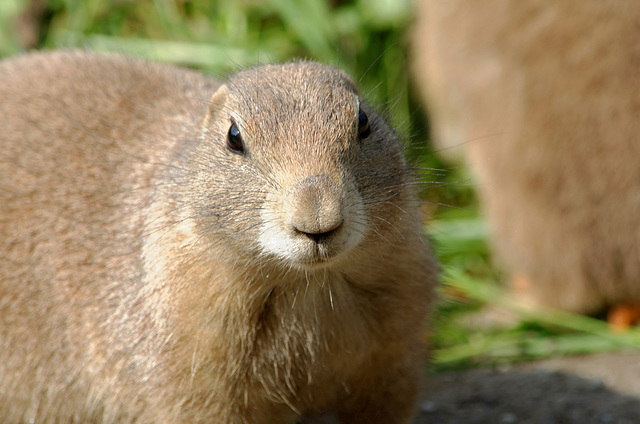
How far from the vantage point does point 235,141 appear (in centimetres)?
308

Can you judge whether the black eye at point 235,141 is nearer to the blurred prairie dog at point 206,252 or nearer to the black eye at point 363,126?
the blurred prairie dog at point 206,252

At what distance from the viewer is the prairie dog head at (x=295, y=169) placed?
2719 mm

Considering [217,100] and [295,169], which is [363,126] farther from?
[217,100]

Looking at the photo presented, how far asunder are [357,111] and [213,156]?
55 centimetres

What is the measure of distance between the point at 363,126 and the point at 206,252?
729 millimetres

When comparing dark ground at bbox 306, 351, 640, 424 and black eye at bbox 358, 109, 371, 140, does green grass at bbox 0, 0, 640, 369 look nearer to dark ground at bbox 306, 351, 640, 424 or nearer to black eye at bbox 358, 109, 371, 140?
dark ground at bbox 306, 351, 640, 424

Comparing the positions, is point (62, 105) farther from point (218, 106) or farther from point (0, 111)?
point (218, 106)

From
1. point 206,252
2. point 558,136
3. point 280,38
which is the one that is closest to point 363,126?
point 206,252

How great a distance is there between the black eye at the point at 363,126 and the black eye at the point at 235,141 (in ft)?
1.37

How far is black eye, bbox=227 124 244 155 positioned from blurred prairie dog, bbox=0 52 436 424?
0.01 metres

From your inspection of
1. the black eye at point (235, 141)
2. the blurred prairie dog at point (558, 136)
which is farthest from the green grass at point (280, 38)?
the black eye at point (235, 141)

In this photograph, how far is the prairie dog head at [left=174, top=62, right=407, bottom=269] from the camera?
8.92 feet

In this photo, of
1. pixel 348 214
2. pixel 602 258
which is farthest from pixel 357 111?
pixel 602 258

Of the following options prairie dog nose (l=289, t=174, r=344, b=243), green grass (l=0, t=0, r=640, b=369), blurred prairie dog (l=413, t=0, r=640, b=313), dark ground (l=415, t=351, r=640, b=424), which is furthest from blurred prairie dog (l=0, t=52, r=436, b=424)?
green grass (l=0, t=0, r=640, b=369)
